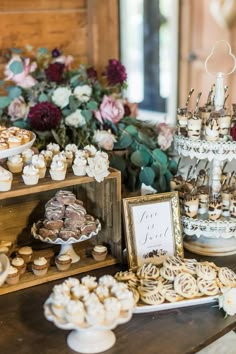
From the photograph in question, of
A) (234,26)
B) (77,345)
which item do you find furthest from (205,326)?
(234,26)

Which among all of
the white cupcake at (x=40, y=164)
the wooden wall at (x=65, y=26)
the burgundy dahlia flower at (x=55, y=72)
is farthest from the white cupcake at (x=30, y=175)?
the wooden wall at (x=65, y=26)

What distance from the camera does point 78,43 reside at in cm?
206

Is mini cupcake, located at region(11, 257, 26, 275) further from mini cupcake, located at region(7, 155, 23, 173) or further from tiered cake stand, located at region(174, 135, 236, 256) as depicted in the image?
tiered cake stand, located at region(174, 135, 236, 256)

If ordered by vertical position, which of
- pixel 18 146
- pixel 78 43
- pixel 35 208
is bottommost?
pixel 35 208

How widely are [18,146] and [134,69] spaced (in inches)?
118

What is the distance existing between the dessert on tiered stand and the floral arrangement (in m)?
0.18

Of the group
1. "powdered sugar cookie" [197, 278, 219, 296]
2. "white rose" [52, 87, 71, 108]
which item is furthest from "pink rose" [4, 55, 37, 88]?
"powdered sugar cookie" [197, 278, 219, 296]

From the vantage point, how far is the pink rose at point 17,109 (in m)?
1.67

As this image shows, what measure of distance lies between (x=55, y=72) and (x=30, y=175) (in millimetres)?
647

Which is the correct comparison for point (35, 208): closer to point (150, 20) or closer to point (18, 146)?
point (18, 146)

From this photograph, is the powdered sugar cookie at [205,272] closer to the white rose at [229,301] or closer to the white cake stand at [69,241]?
the white rose at [229,301]

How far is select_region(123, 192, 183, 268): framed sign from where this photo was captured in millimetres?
1276

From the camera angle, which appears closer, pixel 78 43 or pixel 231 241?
pixel 231 241

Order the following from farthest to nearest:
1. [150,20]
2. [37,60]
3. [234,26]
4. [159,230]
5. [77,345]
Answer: [150,20] < [234,26] < [37,60] < [159,230] < [77,345]
